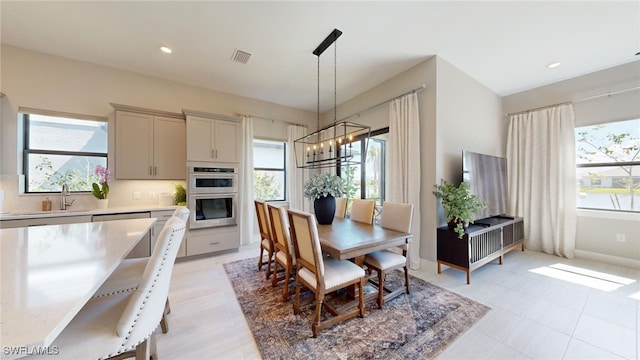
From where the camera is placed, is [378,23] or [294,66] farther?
[294,66]

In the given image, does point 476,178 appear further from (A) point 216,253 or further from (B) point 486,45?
(A) point 216,253

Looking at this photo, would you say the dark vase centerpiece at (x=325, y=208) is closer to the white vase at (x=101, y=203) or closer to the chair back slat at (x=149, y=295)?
the chair back slat at (x=149, y=295)

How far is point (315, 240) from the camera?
1728 millimetres

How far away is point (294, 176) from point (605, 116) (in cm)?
517

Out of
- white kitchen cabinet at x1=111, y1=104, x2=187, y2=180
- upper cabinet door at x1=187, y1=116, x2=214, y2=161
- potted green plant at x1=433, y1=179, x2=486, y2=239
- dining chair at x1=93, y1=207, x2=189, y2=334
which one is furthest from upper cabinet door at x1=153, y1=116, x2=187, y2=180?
potted green plant at x1=433, y1=179, x2=486, y2=239

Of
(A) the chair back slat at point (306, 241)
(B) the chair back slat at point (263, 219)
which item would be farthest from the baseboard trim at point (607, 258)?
(B) the chair back slat at point (263, 219)

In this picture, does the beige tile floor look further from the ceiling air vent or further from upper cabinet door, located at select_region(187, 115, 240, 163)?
the ceiling air vent

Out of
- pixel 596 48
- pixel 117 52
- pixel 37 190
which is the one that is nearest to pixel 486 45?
pixel 596 48

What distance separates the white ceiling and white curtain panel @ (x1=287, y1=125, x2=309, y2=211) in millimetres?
1443

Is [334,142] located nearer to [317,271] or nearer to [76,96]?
[317,271]

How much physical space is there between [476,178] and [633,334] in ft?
6.46

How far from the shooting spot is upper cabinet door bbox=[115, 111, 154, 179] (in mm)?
3141

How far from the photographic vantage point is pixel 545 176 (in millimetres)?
3621

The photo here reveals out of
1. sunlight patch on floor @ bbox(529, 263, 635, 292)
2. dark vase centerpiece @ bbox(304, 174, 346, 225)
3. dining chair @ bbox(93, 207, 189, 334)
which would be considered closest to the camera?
dining chair @ bbox(93, 207, 189, 334)
